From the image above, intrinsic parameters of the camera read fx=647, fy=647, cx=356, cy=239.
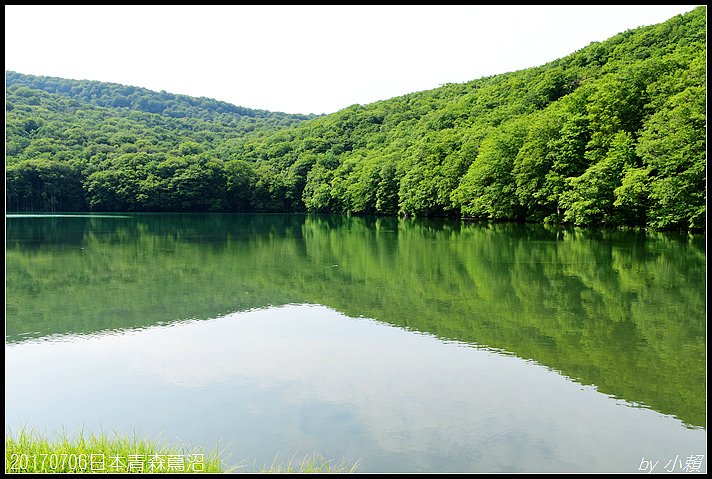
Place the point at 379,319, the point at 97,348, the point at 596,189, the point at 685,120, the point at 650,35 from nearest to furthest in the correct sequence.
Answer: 1. the point at 97,348
2. the point at 379,319
3. the point at 685,120
4. the point at 596,189
5. the point at 650,35

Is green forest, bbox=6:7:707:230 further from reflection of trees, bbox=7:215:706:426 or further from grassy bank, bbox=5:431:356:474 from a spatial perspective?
grassy bank, bbox=5:431:356:474

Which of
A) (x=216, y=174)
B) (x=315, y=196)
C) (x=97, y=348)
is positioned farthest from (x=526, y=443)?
(x=216, y=174)

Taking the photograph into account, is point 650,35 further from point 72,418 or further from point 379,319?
point 72,418

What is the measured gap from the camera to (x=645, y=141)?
35.3 meters

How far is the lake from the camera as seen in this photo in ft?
21.1

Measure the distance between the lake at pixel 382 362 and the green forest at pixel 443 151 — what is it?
65.1 feet

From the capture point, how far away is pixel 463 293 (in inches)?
603

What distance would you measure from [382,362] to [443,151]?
58.6m

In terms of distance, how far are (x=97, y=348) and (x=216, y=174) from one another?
88.0 metres

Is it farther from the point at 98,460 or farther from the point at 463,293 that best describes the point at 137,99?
the point at 98,460

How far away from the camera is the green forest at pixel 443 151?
Result: 1446 inches

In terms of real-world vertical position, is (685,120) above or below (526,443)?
above

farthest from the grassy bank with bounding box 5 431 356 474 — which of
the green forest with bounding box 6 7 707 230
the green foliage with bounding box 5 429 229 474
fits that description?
the green forest with bounding box 6 7 707 230

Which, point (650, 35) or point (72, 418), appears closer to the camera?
point (72, 418)
